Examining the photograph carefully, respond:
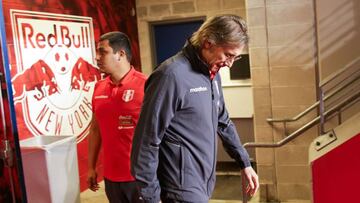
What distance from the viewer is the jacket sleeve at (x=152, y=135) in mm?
1505

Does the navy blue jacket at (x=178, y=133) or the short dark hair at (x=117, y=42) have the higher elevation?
the short dark hair at (x=117, y=42)

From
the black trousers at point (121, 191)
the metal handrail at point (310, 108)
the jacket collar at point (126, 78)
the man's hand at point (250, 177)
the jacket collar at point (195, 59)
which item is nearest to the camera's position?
the jacket collar at point (195, 59)

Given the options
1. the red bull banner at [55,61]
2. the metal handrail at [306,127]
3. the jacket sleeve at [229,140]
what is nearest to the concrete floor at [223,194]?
the red bull banner at [55,61]

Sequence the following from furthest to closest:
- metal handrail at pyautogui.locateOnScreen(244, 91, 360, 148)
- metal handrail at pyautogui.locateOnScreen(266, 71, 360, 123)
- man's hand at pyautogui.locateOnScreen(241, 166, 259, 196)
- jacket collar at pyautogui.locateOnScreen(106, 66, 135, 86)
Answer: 1. metal handrail at pyautogui.locateOnScreen(266, 71, 360, 123)
2. metal handrail at pyautogui.locateOnScreen(244, 91, 360, 148)
3. jacket collar at pyautogui.locateOnScreen(106, 66, 135, 86)
4. man's hand at pyautogui.locateOnScreen(241, 166, 259, 196)

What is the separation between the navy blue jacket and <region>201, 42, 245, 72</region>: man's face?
0.03m

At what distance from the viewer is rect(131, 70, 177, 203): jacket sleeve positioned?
1505mm

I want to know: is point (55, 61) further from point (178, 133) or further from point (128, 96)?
point (178, 133)

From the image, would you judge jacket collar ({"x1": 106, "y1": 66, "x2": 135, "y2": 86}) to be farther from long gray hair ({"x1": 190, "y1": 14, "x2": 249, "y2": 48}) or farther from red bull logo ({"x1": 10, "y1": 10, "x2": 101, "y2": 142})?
red bull logo ({"x1": 10, "y1": 10, "x2": 101, "y2": 142})

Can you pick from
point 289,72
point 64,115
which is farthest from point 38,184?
point 289,72

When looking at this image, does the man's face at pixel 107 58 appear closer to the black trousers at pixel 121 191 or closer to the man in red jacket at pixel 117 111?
the man in red jacket at pixel 117 111

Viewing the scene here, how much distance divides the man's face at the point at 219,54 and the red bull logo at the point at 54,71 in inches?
93.3

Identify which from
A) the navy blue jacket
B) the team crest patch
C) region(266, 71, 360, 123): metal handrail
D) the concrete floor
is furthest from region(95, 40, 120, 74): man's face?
the concrete floor

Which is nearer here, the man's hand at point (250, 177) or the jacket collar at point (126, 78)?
the man's hand at point (250, 177)

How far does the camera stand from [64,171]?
10.4 feet
